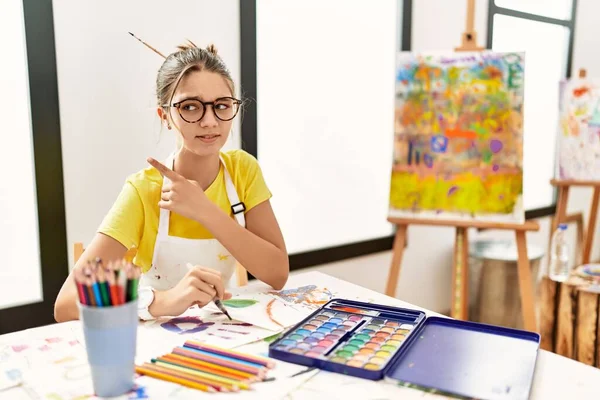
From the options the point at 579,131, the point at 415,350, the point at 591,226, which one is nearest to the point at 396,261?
the point at 415,350

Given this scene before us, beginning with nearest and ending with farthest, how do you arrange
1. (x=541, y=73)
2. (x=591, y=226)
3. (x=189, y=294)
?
(x=189, y=294)
(x=591, y=226)
(x=541, y=73)

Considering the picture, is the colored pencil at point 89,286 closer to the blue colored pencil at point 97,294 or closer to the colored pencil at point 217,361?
the blue colored pencil at point 97,294

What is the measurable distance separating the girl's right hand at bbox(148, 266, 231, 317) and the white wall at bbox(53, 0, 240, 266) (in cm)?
86

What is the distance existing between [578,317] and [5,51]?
2.35 metres

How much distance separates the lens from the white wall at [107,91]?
1.74 m

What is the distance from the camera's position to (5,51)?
5.51ft

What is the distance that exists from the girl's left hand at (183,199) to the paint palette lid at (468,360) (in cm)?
60

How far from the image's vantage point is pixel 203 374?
0.86 meters

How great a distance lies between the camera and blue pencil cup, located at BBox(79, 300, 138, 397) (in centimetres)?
77

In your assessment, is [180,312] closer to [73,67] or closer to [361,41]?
[73,67]

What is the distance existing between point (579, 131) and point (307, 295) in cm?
246

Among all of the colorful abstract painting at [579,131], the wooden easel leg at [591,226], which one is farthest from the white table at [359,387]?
the wooden easel leg at [591,226]

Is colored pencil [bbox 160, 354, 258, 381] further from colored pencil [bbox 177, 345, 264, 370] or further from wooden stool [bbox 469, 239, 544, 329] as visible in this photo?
wooden stool [bbox 469, 239, 544, 329]

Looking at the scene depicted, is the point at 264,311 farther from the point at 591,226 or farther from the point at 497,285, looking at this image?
the point at 591,226
